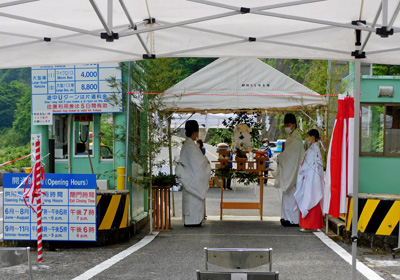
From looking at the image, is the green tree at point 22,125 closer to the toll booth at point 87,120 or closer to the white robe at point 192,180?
the toll booth at point 87,120

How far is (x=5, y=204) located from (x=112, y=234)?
5.81 ft

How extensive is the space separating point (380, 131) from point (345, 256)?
7.86 m

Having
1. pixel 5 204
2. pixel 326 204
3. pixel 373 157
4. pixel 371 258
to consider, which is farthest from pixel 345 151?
pixel 373 157

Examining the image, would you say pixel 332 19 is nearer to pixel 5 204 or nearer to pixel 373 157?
pixel 5 204

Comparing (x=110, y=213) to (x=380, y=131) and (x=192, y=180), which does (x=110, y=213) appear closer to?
(x=192, y=180)

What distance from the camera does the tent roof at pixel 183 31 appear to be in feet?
20.0

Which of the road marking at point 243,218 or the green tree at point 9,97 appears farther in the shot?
the green tree at point 9,97

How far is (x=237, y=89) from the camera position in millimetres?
10516

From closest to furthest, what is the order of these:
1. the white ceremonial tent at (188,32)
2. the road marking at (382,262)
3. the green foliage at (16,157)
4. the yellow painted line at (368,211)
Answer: the white ceremonial tent at (188,32) < the road marking at (382,262) < the yellow painted line at (368,211) < the green foliage at (16,157)

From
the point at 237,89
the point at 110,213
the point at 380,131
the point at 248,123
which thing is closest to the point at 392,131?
the point at 380,131

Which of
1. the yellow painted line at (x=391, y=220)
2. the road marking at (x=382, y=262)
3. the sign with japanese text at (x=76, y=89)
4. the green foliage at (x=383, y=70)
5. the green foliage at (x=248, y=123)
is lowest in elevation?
the road marking at (x=382, y=262)

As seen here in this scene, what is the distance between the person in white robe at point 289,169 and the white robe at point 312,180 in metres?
0.62

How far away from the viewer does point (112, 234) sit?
29.7 feet

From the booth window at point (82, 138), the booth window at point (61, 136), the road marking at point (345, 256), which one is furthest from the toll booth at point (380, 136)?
the booth window at point (61, 136)
